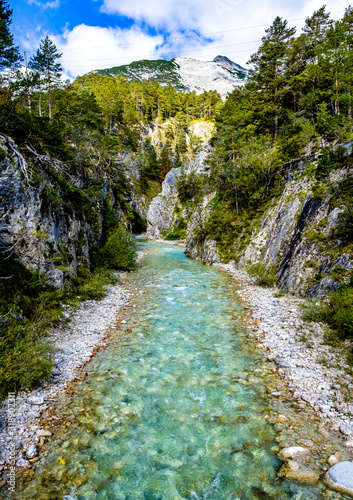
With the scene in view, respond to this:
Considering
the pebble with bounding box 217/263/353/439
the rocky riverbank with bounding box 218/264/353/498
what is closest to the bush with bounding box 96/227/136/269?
the pebble with bounding box 217/263/353/439

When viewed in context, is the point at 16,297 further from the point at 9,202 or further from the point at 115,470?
the point at 115,470

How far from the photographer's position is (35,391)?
5.96 metres

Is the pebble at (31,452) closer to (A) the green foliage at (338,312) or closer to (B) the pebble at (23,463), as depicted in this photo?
(B) the pebble at (23,463)

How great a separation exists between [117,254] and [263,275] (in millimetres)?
11634

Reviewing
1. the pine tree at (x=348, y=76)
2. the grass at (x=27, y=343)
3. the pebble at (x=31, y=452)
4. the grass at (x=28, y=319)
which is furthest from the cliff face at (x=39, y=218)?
the pine tree at (x=348, y=76)

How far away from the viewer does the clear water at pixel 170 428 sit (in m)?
4.09

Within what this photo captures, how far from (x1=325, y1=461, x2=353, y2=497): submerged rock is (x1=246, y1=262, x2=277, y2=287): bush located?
38.7ft

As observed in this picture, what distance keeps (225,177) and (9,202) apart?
27272mm

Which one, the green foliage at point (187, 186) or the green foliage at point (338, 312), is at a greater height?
the green foliage at point (187, 186)

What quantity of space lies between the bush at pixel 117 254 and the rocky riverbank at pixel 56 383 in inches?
283

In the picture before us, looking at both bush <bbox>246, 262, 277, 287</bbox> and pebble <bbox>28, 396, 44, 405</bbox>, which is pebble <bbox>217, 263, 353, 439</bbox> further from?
pebble <bbox>28, 396, 44, 405</bbox>

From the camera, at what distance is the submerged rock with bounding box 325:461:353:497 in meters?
3.81

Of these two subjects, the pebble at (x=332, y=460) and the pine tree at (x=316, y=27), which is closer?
the pebble at (x=332, y=460)

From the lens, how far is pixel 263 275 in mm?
16391
